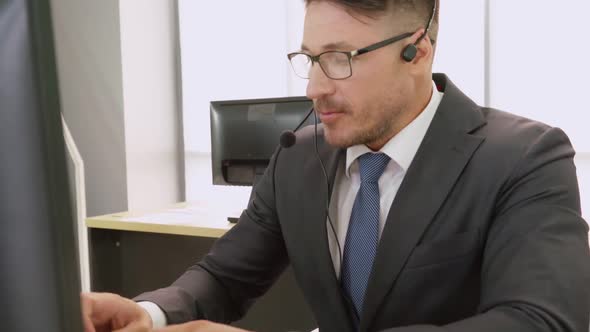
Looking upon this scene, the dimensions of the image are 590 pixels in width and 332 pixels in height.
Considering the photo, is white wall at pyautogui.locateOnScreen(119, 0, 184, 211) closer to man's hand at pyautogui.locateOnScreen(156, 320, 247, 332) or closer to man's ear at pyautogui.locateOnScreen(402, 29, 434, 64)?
man's ear at pyautogui.locateOnScreen(402, 29, 434, 64)

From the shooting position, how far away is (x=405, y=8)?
3.51 ft

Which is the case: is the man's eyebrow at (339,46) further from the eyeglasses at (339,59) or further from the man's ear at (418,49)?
the man's ear at (418,49)

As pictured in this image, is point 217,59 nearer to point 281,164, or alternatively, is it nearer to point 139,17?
point 139,17

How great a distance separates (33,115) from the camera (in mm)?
237

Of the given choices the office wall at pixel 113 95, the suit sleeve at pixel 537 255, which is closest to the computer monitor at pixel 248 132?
the suit sleeve at pixel 537 255

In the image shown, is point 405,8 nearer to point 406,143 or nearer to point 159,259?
point 406,143

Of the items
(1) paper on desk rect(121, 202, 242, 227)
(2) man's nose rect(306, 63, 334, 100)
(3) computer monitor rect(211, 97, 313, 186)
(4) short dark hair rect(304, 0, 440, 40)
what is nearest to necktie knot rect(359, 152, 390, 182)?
(2) man's nose rect(306, 63, 334, 100)

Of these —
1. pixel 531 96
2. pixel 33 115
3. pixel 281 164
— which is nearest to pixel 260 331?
pixel 281 164

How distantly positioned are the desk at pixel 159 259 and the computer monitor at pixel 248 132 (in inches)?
8.2

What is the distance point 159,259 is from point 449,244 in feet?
5.91

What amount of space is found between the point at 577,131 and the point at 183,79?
270 cm

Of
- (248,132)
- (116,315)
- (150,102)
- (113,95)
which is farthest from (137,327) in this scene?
(150,102)

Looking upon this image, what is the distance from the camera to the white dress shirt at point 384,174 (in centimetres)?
107

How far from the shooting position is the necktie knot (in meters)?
1.08
